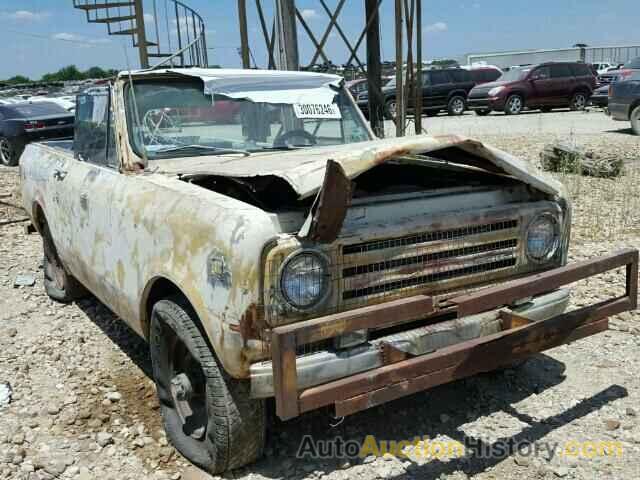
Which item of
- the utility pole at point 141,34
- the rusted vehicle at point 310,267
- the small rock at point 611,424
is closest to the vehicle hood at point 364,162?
the rusted vehicle at point 310,267

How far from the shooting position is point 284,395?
2338mm

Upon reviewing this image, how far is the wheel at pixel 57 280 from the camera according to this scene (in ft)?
17.1

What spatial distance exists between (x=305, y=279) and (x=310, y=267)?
5cm

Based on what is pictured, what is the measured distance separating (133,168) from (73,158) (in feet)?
3.87

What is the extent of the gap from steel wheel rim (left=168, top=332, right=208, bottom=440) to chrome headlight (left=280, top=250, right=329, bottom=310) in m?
0.79

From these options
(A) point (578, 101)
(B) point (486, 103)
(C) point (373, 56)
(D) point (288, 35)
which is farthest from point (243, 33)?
(A) point (578, 101)

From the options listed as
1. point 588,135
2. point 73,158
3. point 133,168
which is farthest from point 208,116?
point 588,135

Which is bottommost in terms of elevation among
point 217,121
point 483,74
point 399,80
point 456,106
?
point 456,106

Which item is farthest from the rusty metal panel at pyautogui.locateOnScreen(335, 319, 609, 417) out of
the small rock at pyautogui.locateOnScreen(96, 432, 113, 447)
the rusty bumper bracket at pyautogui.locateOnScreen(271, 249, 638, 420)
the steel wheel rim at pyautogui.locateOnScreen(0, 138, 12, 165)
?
the steel wheel rim at pyautogui.locateOnScreen(0, 138, 12, 165)

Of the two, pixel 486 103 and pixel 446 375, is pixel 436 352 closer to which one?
pixel 446 375

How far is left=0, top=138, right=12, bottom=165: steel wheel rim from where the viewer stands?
13863mm

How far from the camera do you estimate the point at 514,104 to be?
2109 cm

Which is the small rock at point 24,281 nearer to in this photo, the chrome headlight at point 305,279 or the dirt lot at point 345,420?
the dirt lot at point 345,420

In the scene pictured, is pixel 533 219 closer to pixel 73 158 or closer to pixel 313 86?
pixel 313 86
